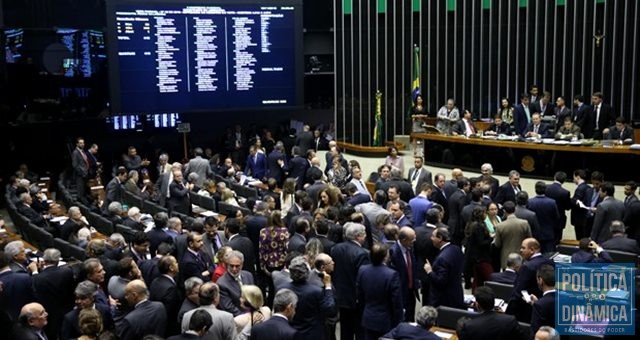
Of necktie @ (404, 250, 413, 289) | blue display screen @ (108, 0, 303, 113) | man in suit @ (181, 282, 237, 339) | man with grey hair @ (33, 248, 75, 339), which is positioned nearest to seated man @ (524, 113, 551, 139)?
blue display screen @ (108, 0, 303, 113)

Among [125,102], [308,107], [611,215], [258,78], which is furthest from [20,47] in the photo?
[611,215]

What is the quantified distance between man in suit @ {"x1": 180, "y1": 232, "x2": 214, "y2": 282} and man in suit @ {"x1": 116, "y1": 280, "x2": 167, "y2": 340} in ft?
4.50

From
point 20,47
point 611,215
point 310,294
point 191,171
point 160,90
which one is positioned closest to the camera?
point 310,294

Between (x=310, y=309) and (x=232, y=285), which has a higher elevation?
(x=232, y=285)

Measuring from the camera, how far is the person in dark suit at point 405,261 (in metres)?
7.52

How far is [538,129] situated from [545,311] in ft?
33.0

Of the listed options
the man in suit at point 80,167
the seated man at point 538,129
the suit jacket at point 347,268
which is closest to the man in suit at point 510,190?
the suit jacket at point 347,268

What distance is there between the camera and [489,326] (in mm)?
5746

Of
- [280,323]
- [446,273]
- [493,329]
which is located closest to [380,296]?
[446,273]

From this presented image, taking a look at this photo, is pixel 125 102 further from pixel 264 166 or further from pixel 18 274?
pixel 18 274

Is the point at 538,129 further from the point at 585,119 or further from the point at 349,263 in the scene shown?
the point at 349,263

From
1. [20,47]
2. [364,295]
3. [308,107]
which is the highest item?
[20,47]

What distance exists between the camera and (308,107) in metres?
21.8

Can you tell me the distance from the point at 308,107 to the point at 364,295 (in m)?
15.1
